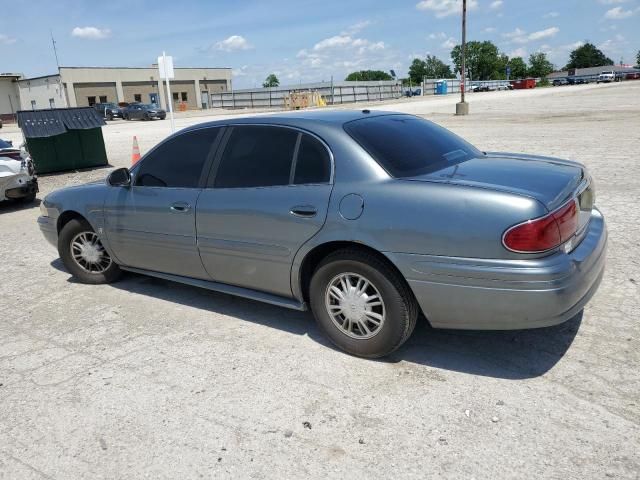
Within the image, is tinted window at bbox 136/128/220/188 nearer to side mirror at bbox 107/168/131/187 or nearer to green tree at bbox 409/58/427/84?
side mirror at bbox 107/168/131/187

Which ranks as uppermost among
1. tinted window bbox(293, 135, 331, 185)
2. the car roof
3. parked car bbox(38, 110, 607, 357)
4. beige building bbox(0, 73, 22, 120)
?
beige building bbox(0, 73, 22, 120)

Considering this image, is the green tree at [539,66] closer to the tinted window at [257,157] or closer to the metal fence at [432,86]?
the metal fence at [432,86]

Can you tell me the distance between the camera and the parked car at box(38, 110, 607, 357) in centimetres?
304

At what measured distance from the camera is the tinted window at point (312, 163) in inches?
144

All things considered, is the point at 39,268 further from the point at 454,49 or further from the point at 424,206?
the point at 454,49

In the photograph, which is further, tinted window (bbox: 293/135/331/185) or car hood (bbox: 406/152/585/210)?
tinted window (bbox: 293/135/331/185)

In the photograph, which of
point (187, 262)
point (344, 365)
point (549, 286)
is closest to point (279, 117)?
point (187, 262)

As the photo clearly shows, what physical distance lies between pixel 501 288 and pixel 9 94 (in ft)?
241

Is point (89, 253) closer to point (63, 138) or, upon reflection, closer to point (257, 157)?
point (257, 157)

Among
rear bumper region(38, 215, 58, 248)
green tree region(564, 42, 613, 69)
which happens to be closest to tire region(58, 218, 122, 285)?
rear bumper region(38, 215, 58, 248)

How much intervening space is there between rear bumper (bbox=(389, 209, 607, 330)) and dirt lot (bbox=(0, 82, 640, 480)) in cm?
42

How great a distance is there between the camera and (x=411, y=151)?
376 cm

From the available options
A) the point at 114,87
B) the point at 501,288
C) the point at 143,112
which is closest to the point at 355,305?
the point at 501,288

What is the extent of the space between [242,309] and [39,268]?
9.59ft
